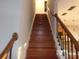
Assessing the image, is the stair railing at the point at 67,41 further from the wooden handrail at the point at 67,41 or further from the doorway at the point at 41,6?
the doorway at the point at 41,6

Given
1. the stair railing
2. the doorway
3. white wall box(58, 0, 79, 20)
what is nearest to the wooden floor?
the stair railing

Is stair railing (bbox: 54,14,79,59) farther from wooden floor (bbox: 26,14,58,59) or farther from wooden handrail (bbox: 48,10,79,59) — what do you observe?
wooden floor (bbox: 26,14,58,59)

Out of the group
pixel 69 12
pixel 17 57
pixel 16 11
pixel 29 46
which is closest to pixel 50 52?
pixel 29 46

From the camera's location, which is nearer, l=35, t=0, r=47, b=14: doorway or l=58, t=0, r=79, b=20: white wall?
l=58, t=0, r=79, b=20: white wall

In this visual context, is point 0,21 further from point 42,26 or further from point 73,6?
point 73,6

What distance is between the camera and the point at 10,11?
3838 mm

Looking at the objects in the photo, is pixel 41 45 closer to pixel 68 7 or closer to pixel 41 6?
pixel 68 7

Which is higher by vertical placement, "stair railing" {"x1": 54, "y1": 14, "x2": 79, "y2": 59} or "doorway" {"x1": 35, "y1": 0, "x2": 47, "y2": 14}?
"doorway" {"x1": 35, "y1": 0, "x2": 47, "y2": 14}

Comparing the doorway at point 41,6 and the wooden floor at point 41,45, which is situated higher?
the doorway at point 41,6

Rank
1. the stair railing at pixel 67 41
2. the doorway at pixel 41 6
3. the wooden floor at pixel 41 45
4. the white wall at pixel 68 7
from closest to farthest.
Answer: the stair railing at pixel 67 41 → the wooden floor at pixel 41 45 → the white wall at pixel 68 7 → the doorway at pixel 41 6

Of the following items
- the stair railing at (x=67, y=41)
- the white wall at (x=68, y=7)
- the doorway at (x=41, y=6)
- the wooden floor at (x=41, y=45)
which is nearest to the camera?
the stair railing at (x=67, y=41)

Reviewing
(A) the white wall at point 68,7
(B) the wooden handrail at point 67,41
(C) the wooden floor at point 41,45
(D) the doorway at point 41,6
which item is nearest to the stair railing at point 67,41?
(B) the wooden handrail at point 67,41

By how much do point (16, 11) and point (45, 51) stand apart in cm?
166

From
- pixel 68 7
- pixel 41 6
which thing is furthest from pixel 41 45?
pixel 41 6
